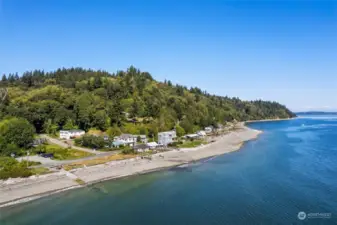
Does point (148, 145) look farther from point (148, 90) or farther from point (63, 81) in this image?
point (63, 81)

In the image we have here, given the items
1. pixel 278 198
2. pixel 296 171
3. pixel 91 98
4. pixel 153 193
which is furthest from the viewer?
pixel 91 98

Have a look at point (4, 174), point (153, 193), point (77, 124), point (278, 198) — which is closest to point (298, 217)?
point (278, 198)

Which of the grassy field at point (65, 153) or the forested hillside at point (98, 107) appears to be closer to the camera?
the grassy field at point (65, 153)

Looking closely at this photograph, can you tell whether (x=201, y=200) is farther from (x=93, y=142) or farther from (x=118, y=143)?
(x=93, y=142)

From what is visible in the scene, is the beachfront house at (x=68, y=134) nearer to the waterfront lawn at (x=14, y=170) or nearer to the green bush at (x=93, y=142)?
the green bush at (x=93, y=142)

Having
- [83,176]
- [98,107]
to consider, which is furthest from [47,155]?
[98,107]
